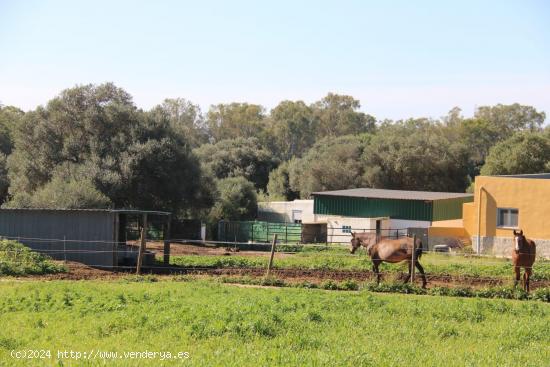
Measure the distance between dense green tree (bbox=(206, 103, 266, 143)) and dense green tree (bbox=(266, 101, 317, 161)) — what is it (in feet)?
9.36

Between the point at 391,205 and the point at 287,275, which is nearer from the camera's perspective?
the point at 287,275

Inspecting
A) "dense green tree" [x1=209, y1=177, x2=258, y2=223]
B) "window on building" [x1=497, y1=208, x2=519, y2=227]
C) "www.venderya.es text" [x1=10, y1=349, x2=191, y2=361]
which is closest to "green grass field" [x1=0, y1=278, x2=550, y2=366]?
"www.venderya.es text" [x1=10, y1=349, x2=191, y2=361]

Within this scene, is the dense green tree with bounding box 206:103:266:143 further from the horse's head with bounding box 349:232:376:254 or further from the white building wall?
the horse's head with bounding box 349:232:376:254

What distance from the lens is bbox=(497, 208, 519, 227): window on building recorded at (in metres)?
36.2

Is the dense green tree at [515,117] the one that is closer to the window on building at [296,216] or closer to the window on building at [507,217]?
the window on building at [296,216]

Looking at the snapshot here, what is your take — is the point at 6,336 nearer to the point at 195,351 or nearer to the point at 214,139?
the point at 195,351

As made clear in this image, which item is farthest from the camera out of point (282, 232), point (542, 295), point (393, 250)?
point (282, 232)

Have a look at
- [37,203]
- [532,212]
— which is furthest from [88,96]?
[532,212]

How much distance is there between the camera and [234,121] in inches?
4929

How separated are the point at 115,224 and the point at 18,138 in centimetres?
2492

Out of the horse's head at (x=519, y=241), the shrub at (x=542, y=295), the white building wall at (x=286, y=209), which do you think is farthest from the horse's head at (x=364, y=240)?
the white building wall at (x=286, y=209)

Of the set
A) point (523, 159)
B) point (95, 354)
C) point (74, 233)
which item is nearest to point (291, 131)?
point (523, 159)

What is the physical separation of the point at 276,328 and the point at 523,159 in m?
59.8

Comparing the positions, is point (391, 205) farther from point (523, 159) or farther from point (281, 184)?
point (281, 184)
